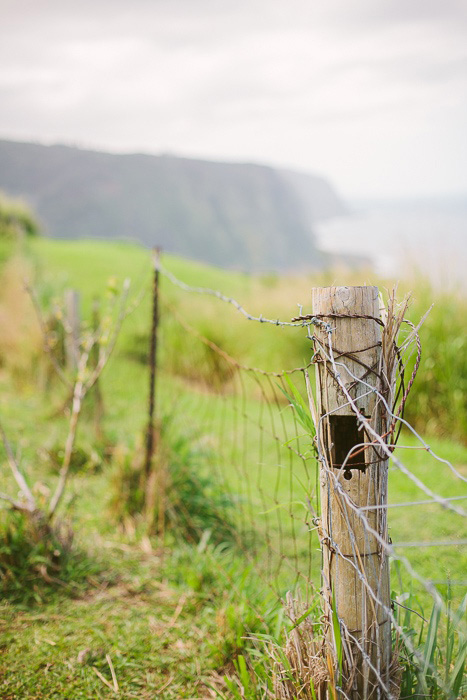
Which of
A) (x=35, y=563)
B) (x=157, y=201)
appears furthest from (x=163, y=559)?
(x=157, y=201)

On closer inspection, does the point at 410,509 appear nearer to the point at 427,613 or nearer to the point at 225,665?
the point at 427,613

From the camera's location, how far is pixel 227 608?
1.97 metres

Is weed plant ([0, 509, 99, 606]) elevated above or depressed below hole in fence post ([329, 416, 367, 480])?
below

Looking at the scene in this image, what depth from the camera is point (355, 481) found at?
1232mm

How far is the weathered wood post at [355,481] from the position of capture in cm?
122

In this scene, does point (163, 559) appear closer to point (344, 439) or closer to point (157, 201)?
point (344, 439)

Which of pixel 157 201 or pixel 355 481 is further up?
pixel 157 201

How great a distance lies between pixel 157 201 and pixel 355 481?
43.3m

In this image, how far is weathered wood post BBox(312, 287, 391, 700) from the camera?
1221 millimetres

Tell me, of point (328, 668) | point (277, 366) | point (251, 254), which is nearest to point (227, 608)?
point (328, 668)

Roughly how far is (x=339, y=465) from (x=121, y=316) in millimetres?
1805

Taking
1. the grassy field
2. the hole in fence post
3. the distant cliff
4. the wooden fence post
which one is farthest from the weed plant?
the distant cliff

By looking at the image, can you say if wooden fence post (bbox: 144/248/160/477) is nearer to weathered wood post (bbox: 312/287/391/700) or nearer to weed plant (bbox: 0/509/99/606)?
weed plant (bbox: 0/509/99/606)

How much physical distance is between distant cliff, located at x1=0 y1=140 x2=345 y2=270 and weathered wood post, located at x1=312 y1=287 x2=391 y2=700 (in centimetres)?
2982
